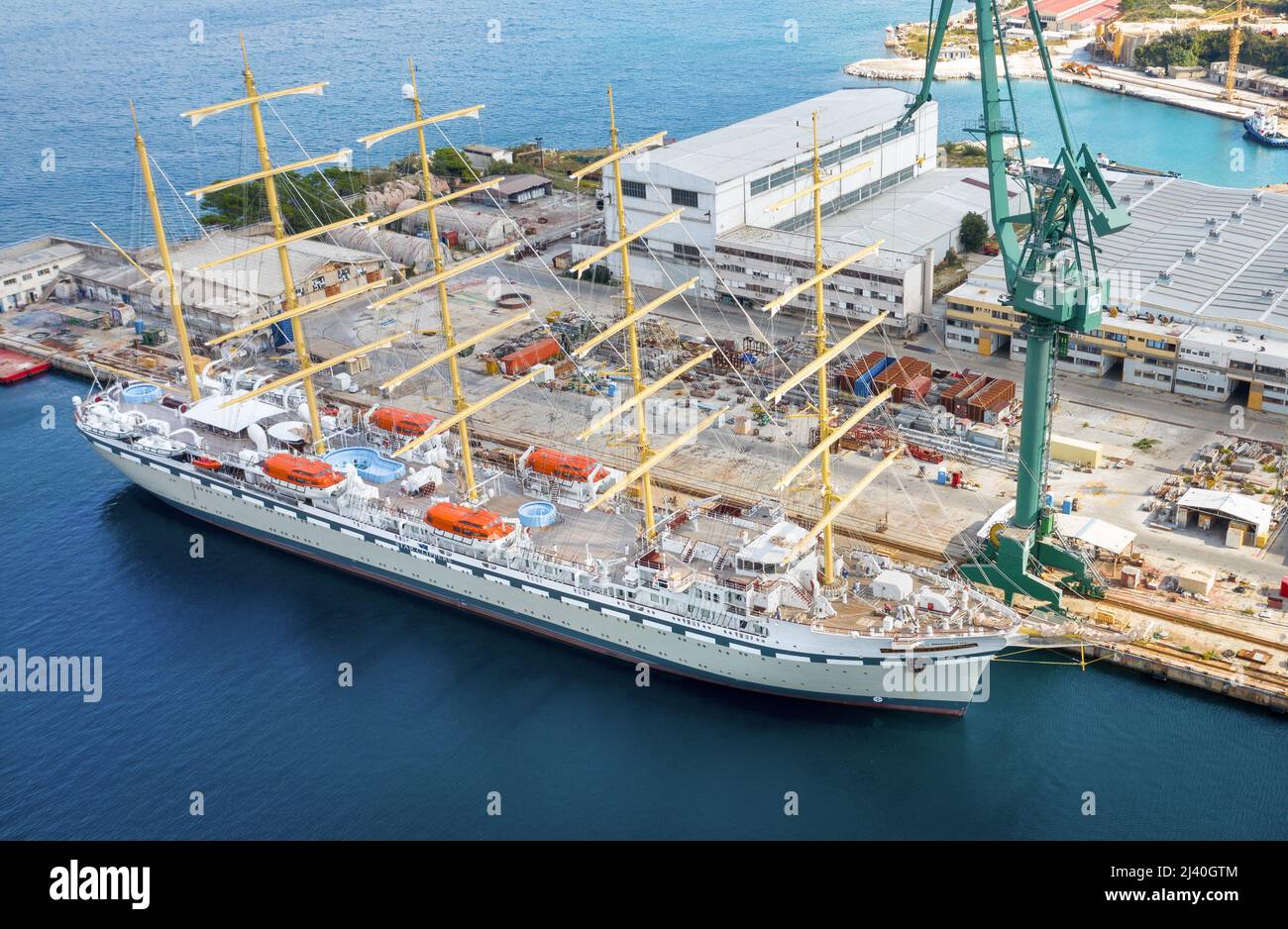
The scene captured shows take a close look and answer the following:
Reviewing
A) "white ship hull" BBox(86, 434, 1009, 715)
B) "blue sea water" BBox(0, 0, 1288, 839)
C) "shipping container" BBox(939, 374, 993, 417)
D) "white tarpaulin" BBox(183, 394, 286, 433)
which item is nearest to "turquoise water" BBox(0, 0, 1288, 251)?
"white tarpaulin" BBox(183, 394, 286, 433)

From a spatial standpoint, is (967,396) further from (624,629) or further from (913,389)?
(624,629)

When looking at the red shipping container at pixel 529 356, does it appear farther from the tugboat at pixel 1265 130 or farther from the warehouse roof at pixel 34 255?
the tugboat at pixel 1265 130

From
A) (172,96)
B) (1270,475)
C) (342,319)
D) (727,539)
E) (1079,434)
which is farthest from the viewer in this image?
(172,96)

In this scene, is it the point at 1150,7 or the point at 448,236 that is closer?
the point at 448,236

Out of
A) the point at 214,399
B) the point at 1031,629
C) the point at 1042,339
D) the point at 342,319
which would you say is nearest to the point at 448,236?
the point at 342,319

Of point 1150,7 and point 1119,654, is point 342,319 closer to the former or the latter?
point 1119,654

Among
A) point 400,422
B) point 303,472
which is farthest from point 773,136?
point 303,472
